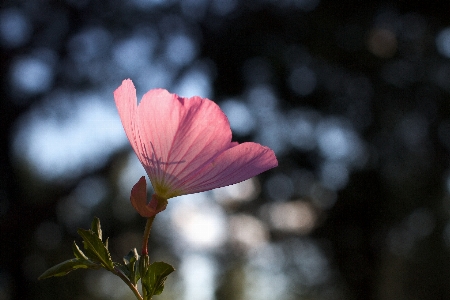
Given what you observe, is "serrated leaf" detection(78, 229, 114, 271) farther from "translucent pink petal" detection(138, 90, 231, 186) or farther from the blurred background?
the blurred background

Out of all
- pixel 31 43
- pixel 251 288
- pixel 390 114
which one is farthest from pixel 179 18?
pixel 251 288

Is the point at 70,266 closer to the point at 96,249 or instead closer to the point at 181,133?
the point at 96,249

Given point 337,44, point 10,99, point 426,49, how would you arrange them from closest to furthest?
point 10,99 < point 337,44 < point 426,49

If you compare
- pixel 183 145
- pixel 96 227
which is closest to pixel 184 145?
pixel 183 145

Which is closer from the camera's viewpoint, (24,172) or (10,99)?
(10,99)

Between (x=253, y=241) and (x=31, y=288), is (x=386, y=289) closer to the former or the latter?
(x=253, y=241)

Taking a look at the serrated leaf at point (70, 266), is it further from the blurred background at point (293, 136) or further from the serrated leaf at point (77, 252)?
the blurred background at point (293, 136)
